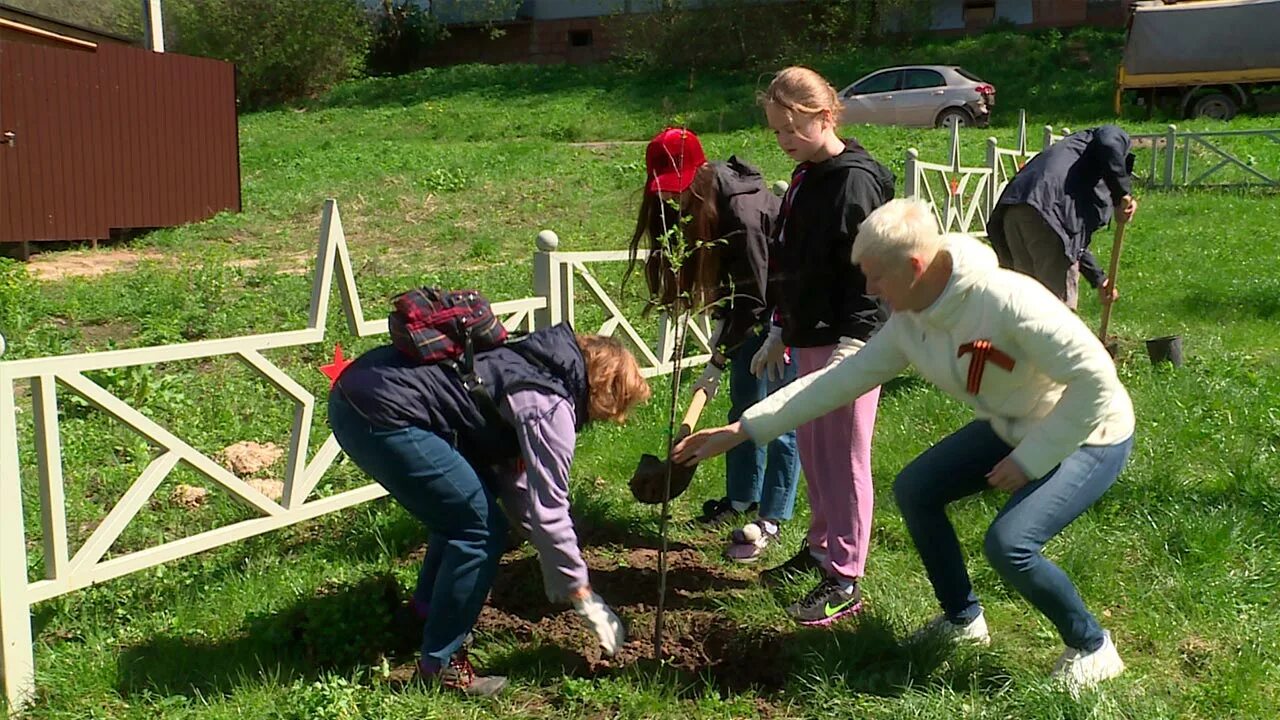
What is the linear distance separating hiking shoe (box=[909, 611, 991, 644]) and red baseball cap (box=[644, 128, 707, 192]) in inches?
59.3

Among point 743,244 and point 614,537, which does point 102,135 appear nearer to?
point 614,537

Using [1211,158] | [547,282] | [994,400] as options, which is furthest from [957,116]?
[994,400]

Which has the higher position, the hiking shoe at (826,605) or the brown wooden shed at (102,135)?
the brown wooden shed at (102,135)

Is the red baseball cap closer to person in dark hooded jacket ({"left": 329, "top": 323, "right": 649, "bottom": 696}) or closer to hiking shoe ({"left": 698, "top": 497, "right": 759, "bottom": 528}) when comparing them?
person in dark hooded jacket ({"left": 329, "top": 323, "right": 649, "bottom": 696})

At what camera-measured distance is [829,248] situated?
3.25 metres

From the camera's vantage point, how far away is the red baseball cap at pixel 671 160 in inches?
138

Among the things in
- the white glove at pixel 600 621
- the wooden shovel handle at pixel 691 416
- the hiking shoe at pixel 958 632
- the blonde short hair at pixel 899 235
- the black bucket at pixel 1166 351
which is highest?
the blonde short hair at pixel 899 235

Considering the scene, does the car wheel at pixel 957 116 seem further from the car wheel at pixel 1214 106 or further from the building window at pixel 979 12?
the building window at pixel 979 12

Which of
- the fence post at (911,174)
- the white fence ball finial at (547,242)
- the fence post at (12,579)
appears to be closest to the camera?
the fence post at (12,579)

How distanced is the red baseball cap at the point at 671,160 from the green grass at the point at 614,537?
4.45 ft

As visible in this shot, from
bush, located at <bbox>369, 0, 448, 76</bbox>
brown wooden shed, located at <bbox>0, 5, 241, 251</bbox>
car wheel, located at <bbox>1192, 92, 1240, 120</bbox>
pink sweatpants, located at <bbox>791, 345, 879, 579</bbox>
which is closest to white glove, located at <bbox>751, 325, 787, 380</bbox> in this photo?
pink sweatpants, located at <bbox>791, 345, 879, 579</bbox>

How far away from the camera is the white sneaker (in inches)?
113

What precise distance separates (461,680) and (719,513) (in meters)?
1.52

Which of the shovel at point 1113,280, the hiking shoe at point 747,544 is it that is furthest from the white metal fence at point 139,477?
the shovel at point 1113,280
